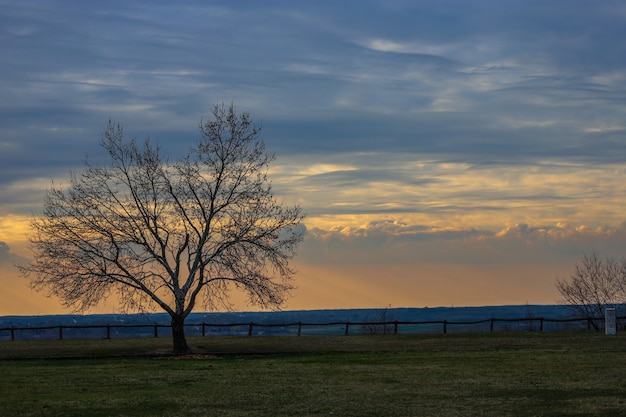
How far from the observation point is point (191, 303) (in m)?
42.8

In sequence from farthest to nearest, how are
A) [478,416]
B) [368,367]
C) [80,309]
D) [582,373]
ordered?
[80,309] → [368,367] → [582,373] → [478,416]

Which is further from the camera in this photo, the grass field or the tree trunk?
the tree trunk

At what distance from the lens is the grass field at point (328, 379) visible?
21297 millimetres

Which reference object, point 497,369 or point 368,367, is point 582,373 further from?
point 368,367

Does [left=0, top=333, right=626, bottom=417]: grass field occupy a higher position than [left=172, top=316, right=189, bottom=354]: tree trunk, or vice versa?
[left=172, top=316, right=189, bottom=354]: tree trunk

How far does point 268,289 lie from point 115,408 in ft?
67.8

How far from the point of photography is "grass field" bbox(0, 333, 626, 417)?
69.9ft

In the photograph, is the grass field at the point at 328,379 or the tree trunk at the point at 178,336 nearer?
the grass field at the point at 328,379

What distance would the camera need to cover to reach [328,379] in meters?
28.3

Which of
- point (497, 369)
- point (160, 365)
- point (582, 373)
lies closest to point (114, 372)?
point (160, 365)

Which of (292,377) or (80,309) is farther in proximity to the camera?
(80,309)

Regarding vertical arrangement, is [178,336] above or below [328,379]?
above

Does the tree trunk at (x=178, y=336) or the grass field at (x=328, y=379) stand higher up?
the tree trunk at (x=178, y=336)

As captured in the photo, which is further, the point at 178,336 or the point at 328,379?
the point at 178,336
